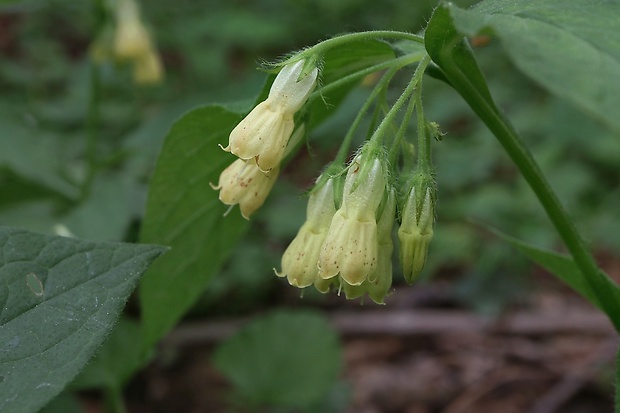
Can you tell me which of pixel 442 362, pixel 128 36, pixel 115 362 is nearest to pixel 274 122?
pixel 115 362

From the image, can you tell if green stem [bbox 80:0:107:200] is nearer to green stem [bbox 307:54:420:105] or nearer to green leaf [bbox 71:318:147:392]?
green leaf [bbox 71:318:147:392]

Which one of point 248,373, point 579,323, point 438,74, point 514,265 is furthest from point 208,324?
point 438,74

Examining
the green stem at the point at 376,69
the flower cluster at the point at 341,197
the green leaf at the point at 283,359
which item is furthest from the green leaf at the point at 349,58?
the green leaf at the point at 283,359

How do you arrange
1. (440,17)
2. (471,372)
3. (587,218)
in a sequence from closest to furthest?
(440,17), (471,372), (587,218)

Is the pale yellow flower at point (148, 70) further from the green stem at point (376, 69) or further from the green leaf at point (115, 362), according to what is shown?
the green stem at point (376, 69)

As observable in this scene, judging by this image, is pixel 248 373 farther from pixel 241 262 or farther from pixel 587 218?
pixel 587 218

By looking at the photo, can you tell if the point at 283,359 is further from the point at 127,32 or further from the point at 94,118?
the point at 127,32
